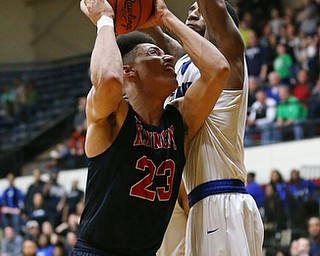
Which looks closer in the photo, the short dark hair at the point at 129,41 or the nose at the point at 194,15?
the short dark hair at the point at 129,41

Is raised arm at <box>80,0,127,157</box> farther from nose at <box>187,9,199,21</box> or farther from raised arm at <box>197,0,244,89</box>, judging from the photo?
nose at <box>187,9,199,21</box>

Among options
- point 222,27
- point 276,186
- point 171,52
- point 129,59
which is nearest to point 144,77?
point 129,59

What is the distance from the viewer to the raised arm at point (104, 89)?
147 inches

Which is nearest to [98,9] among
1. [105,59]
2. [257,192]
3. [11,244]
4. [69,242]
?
[105,59]

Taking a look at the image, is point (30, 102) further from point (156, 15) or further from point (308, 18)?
point (156, 15)

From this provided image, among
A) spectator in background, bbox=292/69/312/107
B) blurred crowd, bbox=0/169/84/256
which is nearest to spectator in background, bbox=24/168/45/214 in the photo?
blurred crowd, bbox=0/169/84/256

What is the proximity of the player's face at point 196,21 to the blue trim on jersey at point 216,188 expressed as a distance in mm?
861

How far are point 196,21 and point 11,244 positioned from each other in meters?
8.96

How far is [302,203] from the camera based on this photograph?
401 inches

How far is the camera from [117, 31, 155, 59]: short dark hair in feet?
14.1

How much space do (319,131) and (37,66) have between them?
8.62 metres

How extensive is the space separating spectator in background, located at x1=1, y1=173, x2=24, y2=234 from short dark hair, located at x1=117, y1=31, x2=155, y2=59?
9.49m

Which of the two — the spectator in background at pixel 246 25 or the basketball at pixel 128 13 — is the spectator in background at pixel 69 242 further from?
the basketball at pixel 128 13

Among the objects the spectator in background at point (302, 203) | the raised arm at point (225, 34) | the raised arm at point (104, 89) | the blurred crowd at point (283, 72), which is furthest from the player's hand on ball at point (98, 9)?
the blurred crowd at point (283, 72)
